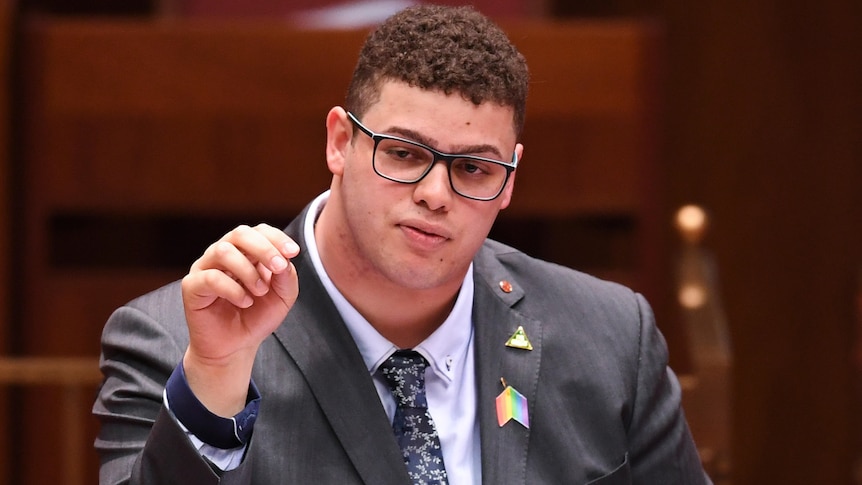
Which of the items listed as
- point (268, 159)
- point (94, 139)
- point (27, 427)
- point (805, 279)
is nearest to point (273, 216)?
point (268, 159)

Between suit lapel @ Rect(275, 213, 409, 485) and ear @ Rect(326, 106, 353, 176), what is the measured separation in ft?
0.56

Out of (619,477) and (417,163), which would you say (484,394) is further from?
(417,163)

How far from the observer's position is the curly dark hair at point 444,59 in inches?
78.0

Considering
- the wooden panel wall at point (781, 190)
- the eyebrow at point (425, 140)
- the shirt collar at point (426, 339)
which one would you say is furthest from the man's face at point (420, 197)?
the wooden panel wall at point (781, 190)

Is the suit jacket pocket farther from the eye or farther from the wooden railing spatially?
the wooden railing

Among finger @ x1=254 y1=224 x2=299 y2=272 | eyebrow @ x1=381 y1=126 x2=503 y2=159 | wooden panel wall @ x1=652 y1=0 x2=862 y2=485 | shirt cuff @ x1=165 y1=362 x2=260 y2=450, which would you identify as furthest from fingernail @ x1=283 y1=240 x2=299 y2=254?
wooden panel wall @ x1=652 y1=0 x2=862 y2=485

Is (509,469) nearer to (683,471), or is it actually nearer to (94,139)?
(683,471)

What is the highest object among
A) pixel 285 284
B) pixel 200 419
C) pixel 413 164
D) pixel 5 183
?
pixel 413 164

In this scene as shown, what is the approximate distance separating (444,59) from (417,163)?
162 mm

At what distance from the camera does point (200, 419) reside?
1.78m

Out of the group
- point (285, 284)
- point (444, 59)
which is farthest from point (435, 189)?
point (285, 284)

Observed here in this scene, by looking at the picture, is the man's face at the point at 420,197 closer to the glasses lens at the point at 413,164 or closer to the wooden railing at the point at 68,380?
the glasses lens at the point at 413,164

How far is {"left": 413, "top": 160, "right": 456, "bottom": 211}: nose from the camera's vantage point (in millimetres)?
1955

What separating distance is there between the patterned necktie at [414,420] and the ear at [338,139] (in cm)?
32
